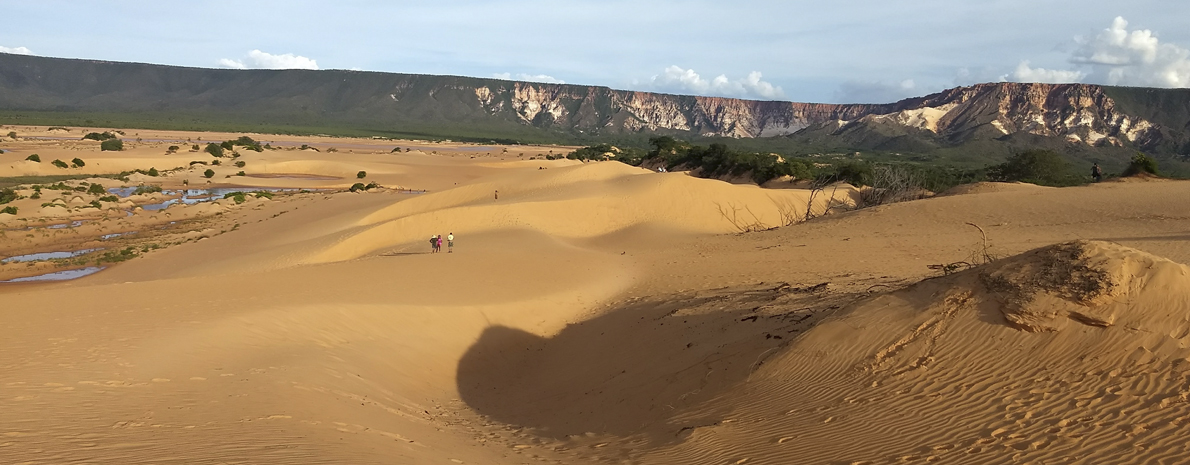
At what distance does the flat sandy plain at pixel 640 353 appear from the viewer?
7242 mm

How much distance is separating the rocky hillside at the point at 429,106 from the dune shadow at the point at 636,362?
4346 inches

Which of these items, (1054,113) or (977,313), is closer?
(977,313)

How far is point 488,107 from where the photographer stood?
185250 mm

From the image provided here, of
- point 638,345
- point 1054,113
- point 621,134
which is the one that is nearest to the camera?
point 638,345

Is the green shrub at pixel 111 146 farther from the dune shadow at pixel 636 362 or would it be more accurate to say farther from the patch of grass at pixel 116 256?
the dune shadow at pixel 636 362

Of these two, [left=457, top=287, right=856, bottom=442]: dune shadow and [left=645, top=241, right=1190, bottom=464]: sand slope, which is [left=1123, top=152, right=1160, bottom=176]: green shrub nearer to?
[left=457, top=287, right=856, bottom=442]: dune shadow

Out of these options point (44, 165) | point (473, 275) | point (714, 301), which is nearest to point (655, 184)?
point (473, 275)

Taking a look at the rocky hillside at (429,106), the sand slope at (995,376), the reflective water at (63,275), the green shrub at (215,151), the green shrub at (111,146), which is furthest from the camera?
the rocky hillside at (429,106)

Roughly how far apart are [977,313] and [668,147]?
63.5m

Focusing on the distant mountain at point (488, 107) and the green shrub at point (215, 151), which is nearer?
the green shrub at point (215, 151)

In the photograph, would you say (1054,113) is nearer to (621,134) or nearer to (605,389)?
(621,134)

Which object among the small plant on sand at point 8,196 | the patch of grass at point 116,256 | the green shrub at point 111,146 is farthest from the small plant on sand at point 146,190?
the green shrub at point 111,146

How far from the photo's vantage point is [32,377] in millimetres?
9258

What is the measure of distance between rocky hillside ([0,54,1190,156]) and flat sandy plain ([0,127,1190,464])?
105570mm
